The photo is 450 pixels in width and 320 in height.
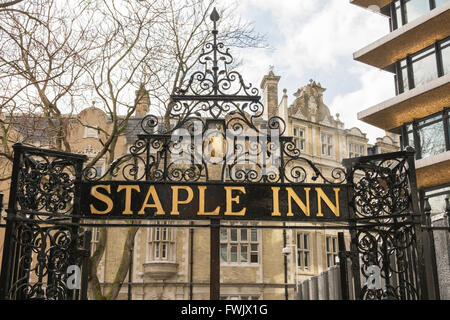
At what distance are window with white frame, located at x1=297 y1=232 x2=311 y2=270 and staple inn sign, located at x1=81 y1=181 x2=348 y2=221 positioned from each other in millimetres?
22053

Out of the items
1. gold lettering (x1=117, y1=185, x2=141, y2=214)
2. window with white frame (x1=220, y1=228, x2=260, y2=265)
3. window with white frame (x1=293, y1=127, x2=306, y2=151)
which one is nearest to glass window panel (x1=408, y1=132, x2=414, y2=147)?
window with white frame (x1=293, y1=127, x2=306, y2=151)

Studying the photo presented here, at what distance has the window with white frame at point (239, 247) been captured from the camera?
92.3 feet

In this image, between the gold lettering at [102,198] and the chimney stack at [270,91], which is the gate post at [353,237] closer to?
the gold lettering at [102,198]

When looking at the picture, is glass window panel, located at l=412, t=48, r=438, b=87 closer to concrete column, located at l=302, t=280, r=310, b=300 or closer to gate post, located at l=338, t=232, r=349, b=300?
concrete column, located at l=302, t=280, r=310, b=300

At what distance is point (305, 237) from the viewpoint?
2953 centimetres

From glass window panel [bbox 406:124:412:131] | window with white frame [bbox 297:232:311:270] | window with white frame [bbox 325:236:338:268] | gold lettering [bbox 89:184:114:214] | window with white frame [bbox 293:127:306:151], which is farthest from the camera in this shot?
window with white frame [bbox 293:127:306:151]

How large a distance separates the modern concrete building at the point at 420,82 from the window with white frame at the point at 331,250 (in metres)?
10.7

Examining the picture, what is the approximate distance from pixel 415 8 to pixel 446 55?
283cm

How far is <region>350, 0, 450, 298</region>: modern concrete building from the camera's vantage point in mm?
17719

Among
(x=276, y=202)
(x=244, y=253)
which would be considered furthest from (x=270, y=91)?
(x=276, y=202)

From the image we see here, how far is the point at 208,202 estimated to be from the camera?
7246mm
